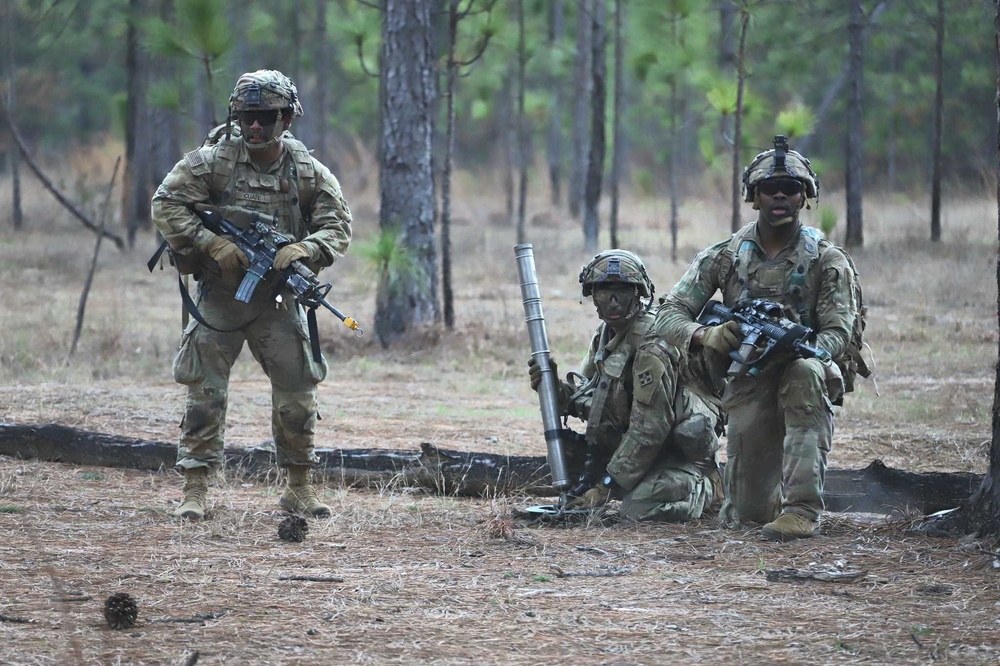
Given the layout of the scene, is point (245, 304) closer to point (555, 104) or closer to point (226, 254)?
point (226, 254)

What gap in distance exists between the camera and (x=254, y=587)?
437 cm

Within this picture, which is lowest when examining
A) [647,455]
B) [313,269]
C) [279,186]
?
[647,455]

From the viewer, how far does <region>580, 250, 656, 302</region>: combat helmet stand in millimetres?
5742

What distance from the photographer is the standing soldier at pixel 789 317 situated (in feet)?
17.1

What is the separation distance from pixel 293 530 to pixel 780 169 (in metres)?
2.56

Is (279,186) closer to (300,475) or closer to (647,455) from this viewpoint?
(300,475)

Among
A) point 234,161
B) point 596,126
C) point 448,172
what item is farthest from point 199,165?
point 596,126

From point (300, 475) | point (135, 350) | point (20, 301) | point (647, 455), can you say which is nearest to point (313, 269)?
point (300, 475)

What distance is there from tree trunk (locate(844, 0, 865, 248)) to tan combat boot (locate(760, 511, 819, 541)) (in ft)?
42.2

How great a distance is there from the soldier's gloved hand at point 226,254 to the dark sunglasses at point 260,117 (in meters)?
0.55

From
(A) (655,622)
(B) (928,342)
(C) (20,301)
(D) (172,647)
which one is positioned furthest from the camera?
(C) (20,301)

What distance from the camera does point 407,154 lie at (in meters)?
11.4

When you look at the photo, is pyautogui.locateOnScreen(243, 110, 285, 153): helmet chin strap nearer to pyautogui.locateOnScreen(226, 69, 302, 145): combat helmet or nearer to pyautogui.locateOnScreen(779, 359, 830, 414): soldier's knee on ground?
pyautogui.locateOnScreen(226, 69, 302, 145): combat helmet

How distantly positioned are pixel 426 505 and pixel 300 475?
2.05 feet
